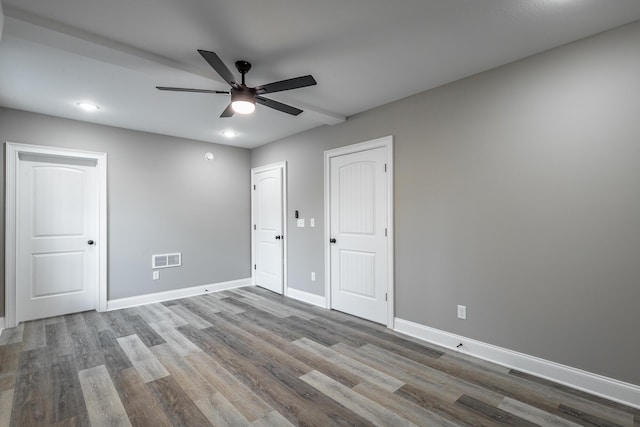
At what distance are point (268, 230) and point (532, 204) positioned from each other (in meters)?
3.90

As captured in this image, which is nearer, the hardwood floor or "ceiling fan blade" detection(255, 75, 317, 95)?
A: the hardwood floor

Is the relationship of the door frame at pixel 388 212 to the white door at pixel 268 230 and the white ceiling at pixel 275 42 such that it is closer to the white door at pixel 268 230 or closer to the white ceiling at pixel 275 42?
the white ceiling at pixel 275 42

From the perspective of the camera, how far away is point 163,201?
4691 millimetres

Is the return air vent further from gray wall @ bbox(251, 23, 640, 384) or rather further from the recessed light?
gray wall @ bbox(251, 23, 640, 384)

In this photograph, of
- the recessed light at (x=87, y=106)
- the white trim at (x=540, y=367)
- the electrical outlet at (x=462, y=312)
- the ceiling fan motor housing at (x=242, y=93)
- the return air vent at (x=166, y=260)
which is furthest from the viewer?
the return air vent at (x=166, y=260)

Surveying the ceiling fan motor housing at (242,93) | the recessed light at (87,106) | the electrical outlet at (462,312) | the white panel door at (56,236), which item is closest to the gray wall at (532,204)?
the electrical outlet at (462,312)

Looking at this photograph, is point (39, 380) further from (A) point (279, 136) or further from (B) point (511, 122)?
(B) point (511, 122)

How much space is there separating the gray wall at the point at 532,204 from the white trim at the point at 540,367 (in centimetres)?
6

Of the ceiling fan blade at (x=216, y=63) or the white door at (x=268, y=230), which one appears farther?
the white door at (x=268, y=230)

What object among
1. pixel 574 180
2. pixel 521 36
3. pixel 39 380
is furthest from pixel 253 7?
pixel 39 380

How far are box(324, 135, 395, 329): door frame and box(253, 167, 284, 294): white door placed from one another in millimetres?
1050

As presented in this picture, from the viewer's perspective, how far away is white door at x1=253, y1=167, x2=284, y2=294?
199 inches

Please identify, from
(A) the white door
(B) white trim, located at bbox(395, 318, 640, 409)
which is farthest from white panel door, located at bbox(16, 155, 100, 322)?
(B) white trim, located at bbox(395, 318, 640, 409)

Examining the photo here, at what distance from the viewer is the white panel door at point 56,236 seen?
12.2 ft
